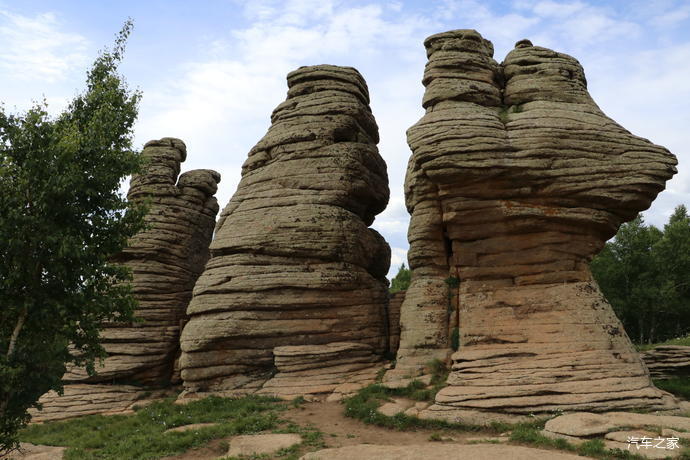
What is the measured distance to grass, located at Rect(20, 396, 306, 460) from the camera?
1478 centimetres

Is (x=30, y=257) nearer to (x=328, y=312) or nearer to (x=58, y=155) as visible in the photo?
(x=58, y=155)

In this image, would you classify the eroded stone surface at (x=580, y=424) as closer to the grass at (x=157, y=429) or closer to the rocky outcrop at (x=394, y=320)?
the grass at (x=157, y=429)

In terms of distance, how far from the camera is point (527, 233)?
19.7 meters

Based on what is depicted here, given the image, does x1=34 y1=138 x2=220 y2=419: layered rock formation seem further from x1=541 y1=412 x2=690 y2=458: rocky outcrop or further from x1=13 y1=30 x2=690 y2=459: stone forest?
x1=541 y1=412 x2=690 y2=458: rocky outcrop

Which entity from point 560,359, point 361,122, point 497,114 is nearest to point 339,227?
point 361,122

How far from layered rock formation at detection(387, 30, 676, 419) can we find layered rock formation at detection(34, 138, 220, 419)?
43.7 ft

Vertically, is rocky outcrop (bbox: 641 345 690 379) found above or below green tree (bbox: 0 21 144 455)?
below

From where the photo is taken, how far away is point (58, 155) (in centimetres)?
1436

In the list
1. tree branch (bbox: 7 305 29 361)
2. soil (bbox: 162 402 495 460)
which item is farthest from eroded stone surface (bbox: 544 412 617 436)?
tree branch (bbox: 7 305 29 361)

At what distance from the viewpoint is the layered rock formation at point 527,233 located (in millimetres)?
17031

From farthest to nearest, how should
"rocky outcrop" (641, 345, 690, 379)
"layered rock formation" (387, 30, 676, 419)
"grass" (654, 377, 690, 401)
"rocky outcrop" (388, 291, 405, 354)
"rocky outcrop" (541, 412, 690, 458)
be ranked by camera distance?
"rocky outcrop" (388, 291, 405, 354) < "rocky outcrop" (641, 345, 690, 379) < "grass" (654, 377, 690, 401) < "layered rock formation" (387, 30, 676, 419) < "rocky outcrop" (541, 412, 690, 458)

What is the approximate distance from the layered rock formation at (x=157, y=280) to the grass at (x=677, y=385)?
22767mm

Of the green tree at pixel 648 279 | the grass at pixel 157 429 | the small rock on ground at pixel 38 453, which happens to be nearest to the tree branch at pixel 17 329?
the grass at pixel 157 429

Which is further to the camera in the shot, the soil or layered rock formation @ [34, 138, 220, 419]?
layered rock formation @ [34, 138, 220, 419]
